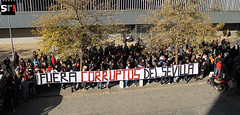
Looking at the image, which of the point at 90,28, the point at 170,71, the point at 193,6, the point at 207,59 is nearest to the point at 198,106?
the point at 170,71

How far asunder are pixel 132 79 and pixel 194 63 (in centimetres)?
428

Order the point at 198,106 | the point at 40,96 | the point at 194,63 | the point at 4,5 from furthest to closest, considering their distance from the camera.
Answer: the point at 4,5, the point at 194,63, the point at 40,96, the point at 198,106

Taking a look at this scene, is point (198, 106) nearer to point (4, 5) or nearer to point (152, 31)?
point (152, 31)

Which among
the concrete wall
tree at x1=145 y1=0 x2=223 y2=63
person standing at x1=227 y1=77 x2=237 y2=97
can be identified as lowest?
person standing at x1=227 y1=77 x2=237 y2=97

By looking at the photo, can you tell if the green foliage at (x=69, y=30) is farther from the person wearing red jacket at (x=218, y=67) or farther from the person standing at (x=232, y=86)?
the person wearing red jacket at (x=218, y=67)

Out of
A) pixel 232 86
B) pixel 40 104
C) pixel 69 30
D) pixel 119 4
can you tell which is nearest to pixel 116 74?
pixel 69 30

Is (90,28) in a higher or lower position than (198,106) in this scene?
higher

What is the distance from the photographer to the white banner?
12.5 m

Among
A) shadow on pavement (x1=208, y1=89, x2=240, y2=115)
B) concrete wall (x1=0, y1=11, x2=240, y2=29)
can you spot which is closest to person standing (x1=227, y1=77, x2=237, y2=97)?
shadow on pavement (x1=208, y1=89, x2=240, y2=115)

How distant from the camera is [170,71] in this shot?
1373 cm

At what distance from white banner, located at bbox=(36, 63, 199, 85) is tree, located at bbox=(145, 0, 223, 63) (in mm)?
1542

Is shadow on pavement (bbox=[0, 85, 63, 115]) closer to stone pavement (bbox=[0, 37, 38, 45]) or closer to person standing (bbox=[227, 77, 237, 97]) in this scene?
person standing (bbox=[227, 77, 237, 97])

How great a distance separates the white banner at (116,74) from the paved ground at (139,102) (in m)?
0.68

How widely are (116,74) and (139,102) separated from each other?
2.42 meters
